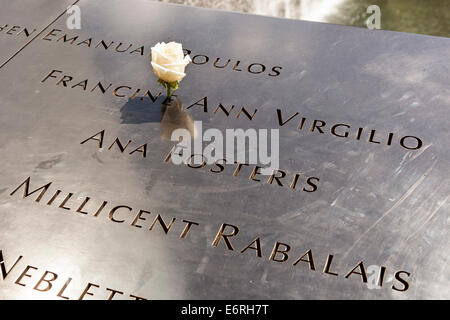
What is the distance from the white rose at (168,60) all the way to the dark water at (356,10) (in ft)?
5.31

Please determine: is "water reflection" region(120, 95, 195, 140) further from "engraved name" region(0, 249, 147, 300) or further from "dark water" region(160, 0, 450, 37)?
"dark water" region(160, 0, 450, 37)

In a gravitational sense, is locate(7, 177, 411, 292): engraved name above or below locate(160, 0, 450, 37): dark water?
above

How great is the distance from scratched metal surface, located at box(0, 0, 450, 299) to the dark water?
3.05 ft

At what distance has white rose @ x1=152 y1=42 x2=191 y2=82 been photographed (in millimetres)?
2025

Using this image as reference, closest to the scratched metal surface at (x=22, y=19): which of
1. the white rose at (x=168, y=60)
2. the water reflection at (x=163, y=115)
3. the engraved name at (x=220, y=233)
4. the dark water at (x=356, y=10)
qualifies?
the water reflection at (x=163, y=115)

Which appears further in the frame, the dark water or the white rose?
the dark water

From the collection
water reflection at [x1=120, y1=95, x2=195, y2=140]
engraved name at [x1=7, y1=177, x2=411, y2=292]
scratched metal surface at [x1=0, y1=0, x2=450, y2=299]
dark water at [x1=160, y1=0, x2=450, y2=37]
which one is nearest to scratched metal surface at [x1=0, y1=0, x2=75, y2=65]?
scratched metal surface at [x1=0, y1=0, x2=450, y2=299]

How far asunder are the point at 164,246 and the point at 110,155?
469 mm

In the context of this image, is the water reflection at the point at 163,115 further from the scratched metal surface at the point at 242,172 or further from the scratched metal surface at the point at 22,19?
the scratched metal surface at the point at 22,19

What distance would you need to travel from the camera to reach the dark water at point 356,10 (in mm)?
3459

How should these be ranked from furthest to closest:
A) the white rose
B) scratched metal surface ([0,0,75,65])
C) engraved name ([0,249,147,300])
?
scratched metal surface ([0,0,75,65])
the white rose
engraved name ([0,249,147,300])

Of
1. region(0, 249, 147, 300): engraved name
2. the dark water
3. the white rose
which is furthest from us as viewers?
the dark water

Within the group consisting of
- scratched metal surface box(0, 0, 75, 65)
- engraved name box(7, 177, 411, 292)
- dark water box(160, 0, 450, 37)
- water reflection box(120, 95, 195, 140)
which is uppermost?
scratched metal surface box(0, 0, 75, 65)

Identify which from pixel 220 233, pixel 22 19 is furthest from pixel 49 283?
pixel 22 19
